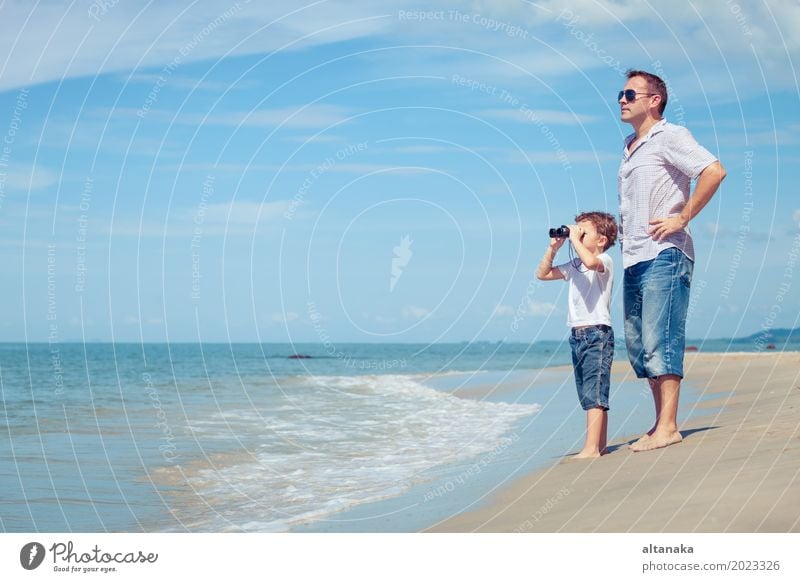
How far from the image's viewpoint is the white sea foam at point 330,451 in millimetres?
7824

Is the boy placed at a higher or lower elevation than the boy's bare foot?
higher

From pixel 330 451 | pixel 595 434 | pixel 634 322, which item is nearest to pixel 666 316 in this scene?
pixel 634 322

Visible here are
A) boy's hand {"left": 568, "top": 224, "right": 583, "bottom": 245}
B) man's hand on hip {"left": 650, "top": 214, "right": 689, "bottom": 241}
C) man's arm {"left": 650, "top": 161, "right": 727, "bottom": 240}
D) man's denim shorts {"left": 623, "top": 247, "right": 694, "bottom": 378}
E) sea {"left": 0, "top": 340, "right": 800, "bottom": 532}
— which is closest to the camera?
man's arm {"left": 650, "top": 161, "right": 727, "bottom": 240}

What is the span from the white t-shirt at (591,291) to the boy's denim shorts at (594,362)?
72mm

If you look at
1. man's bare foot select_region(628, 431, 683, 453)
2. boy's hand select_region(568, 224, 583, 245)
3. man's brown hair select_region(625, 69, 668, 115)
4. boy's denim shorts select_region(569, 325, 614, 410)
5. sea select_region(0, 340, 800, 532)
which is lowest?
sea select_region(0, 340, 800, 532)

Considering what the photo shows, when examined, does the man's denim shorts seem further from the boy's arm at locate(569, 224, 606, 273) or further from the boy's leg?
the boy's leg

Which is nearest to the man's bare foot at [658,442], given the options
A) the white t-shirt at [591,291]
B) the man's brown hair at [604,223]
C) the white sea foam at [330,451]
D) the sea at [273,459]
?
the white t-shirt at [591,291]

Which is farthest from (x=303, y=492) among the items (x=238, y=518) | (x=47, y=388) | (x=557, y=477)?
(x=47, y=388)

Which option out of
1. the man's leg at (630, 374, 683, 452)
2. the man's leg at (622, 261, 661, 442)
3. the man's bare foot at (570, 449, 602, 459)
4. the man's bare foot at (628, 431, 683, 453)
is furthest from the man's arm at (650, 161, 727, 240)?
the man's bare foot at (570, 449, 602, 459)

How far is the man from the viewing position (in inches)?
258

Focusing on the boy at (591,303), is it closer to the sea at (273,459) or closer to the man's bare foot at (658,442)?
the man's bare foot at (658,442)

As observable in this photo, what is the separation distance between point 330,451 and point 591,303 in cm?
484

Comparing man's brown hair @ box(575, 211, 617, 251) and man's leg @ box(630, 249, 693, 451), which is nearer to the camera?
man's leg @ box(630, 249, 693, 451)

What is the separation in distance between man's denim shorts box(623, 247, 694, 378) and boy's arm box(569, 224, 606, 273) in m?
0.31
